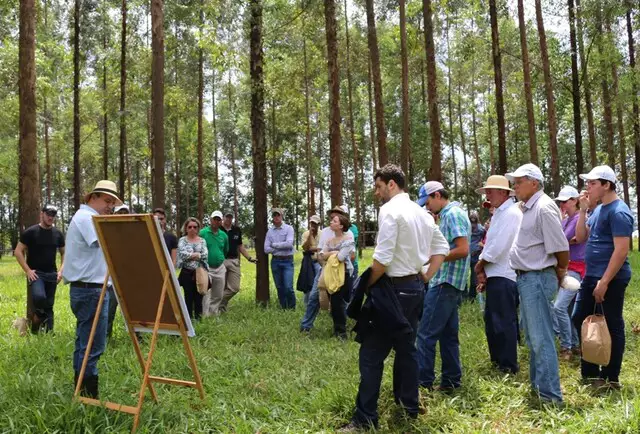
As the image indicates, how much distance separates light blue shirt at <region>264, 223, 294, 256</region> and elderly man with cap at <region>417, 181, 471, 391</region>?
5.31 meters

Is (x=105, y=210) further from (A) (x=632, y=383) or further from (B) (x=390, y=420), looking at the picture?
(A) (x=632, y=383)

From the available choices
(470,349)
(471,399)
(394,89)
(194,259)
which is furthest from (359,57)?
(471,399)

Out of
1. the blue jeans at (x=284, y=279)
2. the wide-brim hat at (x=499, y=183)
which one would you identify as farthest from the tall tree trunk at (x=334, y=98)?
the wide-brim hat at (x=499, y=183)

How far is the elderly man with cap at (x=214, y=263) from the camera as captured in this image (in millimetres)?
9648

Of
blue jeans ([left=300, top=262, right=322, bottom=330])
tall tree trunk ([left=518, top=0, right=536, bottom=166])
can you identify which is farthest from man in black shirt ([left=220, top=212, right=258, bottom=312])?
tall tree trunk ([left=518, top=0, right=536, bottom=166])

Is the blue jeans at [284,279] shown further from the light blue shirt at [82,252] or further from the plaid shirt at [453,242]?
the light blue shirt at [82,252]

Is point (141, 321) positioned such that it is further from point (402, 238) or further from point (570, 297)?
point (570, 297)

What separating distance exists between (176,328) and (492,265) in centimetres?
321

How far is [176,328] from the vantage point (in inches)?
184

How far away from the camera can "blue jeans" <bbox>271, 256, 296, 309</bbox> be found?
10.5m

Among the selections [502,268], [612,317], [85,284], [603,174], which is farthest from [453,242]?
[85,284]

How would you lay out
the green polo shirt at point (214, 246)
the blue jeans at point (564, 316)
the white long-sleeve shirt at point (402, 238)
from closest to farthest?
the white long-sleeve shirt at point (402, 238), the blue jeans at point (564, 316), the green polo shirt at point (214, 246)

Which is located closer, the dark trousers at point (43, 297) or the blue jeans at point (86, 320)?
the blue jeans at point (86, 320)

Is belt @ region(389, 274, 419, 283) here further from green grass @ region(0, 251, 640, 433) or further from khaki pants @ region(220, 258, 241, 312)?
khaki pants @ region(220, 258, 241, 312)
